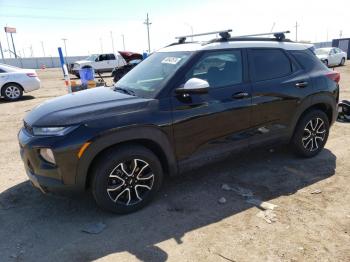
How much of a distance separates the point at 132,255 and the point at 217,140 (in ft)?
5.53

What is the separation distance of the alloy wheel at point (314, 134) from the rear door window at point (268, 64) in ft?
2.99

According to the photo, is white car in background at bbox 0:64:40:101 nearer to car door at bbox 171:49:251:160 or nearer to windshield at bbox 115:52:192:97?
windshield at bbox 115:52:192:97

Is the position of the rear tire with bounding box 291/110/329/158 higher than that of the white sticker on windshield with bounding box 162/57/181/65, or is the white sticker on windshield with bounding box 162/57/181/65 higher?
the white sticker on windshield with bounding box 162/57/181/65

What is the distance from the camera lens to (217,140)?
3.98 meters

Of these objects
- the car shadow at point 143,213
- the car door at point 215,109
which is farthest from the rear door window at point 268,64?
the car shadow at point 143,213

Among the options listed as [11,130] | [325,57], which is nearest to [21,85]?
[11,130]

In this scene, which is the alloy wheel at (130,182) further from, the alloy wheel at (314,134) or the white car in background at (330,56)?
the white car in background at (330,56)

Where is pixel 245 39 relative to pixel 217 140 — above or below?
above

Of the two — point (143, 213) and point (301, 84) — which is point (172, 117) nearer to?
point (143, 213)

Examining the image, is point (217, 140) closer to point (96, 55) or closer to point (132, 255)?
point (132, 255)

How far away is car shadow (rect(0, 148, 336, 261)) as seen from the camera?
3.09 meters

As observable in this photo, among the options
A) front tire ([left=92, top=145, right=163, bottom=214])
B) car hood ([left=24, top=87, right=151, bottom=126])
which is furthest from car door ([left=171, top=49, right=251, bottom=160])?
car hood ([left=24, top=87, right=151, bottom=126])

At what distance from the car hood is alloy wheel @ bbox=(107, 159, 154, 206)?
57cm

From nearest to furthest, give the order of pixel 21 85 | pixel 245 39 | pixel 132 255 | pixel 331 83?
1. pixel 132 255
2. pixel 245 39
3. pixel 331 83
4. pixel 21 85
